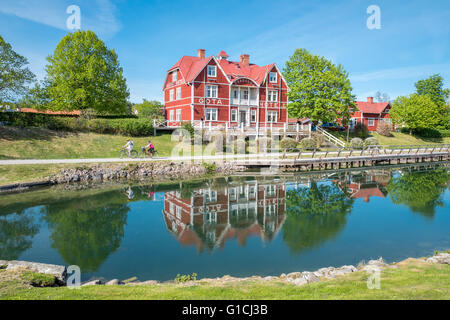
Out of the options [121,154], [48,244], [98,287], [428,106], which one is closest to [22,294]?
[98,287]

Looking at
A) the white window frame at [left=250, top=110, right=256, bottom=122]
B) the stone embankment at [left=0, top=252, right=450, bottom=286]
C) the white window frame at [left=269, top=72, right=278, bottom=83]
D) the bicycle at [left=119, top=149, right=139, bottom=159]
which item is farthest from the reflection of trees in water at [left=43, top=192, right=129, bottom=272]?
the white window frame at [left=269, top=72, right=278, bottom=83]

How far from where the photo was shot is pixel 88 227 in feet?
43.4

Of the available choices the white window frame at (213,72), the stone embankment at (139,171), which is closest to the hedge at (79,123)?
the stone embankment at (139,171)

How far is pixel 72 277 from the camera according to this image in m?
8.16

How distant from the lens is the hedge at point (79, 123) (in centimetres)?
2805

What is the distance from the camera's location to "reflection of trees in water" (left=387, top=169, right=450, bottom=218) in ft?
59.2

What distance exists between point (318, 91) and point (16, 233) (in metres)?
41.1

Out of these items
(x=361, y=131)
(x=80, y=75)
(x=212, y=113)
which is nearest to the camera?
(x=80, y=75)

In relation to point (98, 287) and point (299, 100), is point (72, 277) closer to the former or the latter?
point (98, 287)

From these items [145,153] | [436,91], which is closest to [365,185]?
[145,153]

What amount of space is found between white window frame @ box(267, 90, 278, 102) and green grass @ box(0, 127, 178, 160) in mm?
17858

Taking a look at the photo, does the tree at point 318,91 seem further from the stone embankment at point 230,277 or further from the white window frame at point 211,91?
the stone embankment at point 230,277

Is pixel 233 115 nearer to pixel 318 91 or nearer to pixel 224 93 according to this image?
pixel 224 93

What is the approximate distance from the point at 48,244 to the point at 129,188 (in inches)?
370
